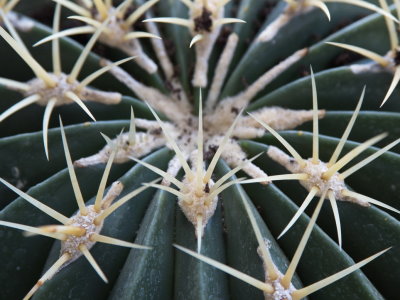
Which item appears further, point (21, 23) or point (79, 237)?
point (21, 23)

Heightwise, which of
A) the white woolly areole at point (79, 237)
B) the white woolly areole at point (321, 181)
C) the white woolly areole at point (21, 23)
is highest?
the white woolly areole at point (21, 23)

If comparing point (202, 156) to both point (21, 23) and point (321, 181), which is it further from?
point (21, 23)

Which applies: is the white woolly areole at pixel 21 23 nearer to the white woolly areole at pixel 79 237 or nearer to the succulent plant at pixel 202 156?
the succulent plant at pixel 202 156

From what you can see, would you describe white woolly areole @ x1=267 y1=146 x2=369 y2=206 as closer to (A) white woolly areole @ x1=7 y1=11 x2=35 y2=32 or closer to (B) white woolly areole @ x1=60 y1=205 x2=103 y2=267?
(B) white woolly areole @ x1=60 y1=205 x2=103 y2=267

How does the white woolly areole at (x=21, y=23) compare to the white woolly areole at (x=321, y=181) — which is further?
the white woolly areole at (x=21, y=23)

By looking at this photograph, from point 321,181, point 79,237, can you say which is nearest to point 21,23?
point 79,237

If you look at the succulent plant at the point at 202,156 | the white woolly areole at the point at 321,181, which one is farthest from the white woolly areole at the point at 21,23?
the white woolly areole at the point at 321,181

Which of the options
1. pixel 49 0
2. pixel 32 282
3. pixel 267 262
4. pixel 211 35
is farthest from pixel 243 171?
pixel 49 0

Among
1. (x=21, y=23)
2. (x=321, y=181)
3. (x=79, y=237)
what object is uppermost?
(x=21, y=23)

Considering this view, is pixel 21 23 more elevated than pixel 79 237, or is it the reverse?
pixel 21 23
